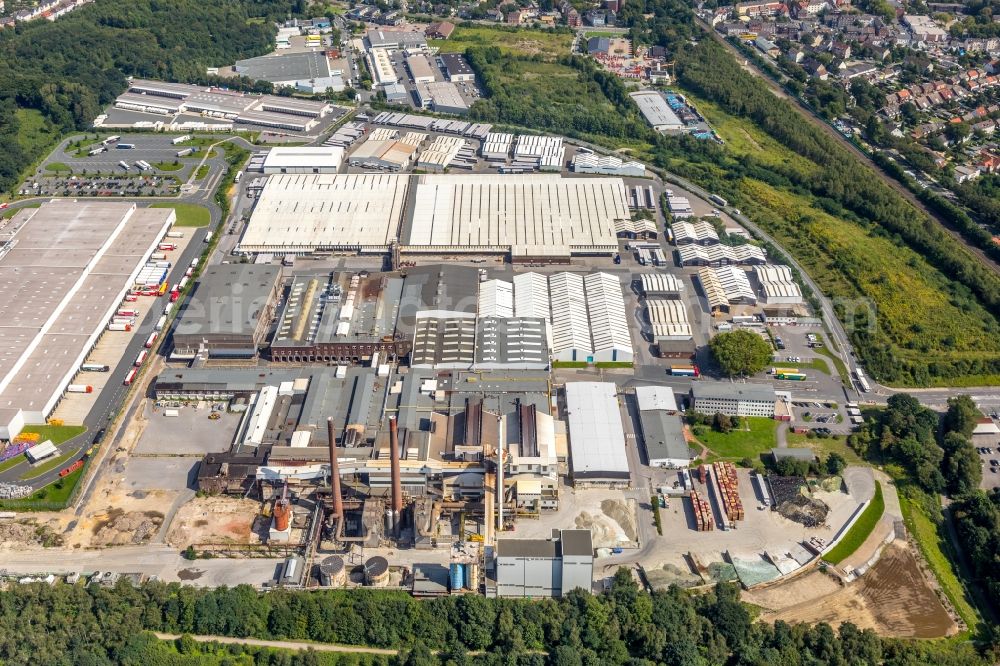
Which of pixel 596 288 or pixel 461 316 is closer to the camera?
pixel 461 316

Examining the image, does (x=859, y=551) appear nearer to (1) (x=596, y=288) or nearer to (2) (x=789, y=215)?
(1) (x=596, y=288)

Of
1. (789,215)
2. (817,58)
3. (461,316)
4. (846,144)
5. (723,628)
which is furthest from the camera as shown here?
(817,58)

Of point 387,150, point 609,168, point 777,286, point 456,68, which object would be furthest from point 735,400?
point 456,68

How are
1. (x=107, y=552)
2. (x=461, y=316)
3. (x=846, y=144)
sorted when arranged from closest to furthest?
(x=107, y=552) < (x=461, y=316) < (x=846, y=144)

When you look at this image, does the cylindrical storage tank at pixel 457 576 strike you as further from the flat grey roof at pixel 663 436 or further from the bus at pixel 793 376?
the bus at pixel 793 376

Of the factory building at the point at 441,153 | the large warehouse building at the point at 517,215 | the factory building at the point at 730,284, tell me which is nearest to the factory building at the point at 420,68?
the factory building at the point at 441,153

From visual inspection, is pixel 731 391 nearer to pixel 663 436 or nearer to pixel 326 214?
pixel 663 436

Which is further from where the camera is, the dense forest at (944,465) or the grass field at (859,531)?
the grass field at (859,531)

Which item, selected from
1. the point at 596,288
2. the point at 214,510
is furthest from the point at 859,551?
the point at 214,510
